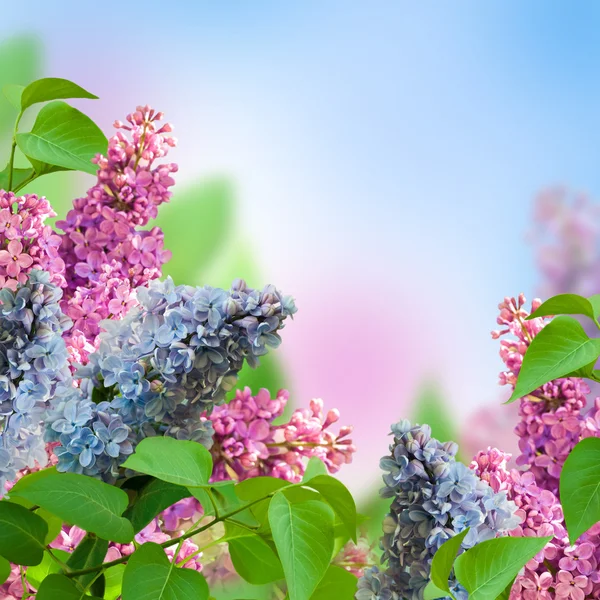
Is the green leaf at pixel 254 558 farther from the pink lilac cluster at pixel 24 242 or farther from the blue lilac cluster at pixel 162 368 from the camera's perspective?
the pink lilac cluster at pixel 24 242

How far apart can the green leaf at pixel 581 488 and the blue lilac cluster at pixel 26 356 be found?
0.22 meters

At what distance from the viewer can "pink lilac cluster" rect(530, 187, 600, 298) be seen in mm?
964

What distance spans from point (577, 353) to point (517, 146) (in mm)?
629

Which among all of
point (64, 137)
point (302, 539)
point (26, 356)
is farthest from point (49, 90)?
point (302, 539)

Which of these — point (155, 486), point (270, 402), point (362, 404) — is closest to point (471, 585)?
point (155, 486)

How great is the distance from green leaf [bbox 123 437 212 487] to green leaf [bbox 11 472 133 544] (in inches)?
0.6

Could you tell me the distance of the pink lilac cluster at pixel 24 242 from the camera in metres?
0.46

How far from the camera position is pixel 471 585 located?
0.29m

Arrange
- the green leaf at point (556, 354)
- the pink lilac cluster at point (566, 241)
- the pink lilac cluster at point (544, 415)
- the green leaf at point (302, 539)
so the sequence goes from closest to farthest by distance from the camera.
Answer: the green leaf at point (302, 539), the green leaf at point (556, 354), the pink lilac cluster at point (544, 415), the pink lilac cluster at point (566, 241)

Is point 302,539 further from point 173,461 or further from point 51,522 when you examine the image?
point 51,522

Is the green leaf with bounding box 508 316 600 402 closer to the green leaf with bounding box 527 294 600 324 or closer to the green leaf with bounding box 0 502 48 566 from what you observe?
the green leaf with bounding box 527 294 600 324

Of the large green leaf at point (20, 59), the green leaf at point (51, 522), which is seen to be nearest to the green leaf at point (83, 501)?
the green leaf at point (51, 522)

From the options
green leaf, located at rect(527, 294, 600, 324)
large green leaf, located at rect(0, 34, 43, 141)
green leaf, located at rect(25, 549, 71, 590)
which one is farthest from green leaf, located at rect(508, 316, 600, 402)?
A: large green leaf, located at rect(0, 34, 43, 141)

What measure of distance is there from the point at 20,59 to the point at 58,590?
710 mm
